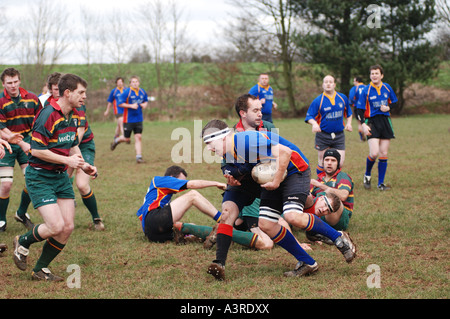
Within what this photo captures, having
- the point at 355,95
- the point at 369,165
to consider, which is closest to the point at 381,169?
the point at 369,165

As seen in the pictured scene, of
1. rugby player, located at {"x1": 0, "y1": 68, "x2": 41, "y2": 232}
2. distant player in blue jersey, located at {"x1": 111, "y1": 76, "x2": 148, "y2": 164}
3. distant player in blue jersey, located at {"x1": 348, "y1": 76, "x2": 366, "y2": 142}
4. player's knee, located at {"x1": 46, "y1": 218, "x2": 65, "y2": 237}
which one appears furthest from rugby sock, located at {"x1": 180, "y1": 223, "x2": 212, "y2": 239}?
distant player in blue jersey, located at {"x1": 111, "y1": 76, "x2": 148, "y2": 164}

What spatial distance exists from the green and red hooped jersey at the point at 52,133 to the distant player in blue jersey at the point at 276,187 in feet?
4.06

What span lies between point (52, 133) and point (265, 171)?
6.09 ft

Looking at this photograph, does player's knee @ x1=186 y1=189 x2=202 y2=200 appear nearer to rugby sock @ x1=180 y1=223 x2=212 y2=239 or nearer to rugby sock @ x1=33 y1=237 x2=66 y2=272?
rugby sock @ x1=180 y1=223 x2=212 y2=239

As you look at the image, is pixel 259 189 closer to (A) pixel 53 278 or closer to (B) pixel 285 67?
(A) pixel 53 278

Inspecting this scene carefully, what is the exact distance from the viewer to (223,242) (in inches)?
168

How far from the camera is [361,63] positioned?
88.1 ft

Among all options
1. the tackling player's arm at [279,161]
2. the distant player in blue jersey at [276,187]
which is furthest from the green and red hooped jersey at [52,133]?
the tackling player's arm at [279,161]

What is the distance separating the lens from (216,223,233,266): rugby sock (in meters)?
4.22

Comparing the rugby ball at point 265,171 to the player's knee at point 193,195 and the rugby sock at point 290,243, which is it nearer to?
the rugby sock at point 290,243

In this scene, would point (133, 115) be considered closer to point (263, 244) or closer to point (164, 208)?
point (164, 208)

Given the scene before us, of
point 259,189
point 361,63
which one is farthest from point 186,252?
point 361,63

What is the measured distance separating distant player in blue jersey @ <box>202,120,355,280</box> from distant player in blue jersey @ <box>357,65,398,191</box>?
4.52m
